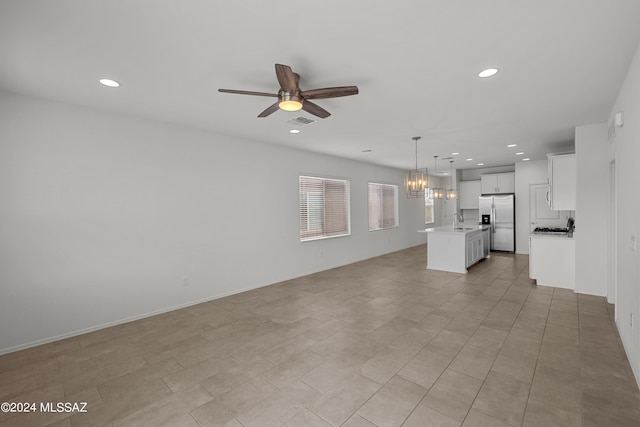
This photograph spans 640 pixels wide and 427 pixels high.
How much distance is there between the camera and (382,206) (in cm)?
861

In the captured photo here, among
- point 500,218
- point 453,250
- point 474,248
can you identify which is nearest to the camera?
point 453,250

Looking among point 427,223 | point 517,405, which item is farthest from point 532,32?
point 427,223

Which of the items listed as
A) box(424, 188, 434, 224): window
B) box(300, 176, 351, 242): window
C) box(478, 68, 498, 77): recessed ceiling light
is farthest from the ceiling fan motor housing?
box(424, 188, 434, 224): window

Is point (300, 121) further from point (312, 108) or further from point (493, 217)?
point (493, 217)

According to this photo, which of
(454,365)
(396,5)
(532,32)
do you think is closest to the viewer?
(396,5)

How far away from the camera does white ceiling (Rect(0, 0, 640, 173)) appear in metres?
1.78

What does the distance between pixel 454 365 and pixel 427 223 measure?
879 centimetres

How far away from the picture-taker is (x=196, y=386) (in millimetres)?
2336

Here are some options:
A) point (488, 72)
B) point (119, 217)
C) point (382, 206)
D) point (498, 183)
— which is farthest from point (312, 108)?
point (498, 183)

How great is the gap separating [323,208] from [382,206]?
2.75m

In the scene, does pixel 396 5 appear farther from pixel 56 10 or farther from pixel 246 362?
pixel 246 362

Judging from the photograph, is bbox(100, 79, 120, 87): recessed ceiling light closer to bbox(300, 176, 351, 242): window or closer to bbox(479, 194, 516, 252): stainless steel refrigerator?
bbox(300, 176, 351, 242): window

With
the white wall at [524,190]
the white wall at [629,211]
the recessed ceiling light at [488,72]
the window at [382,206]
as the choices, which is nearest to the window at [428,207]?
the window at [382,206]

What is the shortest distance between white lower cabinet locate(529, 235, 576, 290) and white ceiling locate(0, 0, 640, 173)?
7.16 feet
